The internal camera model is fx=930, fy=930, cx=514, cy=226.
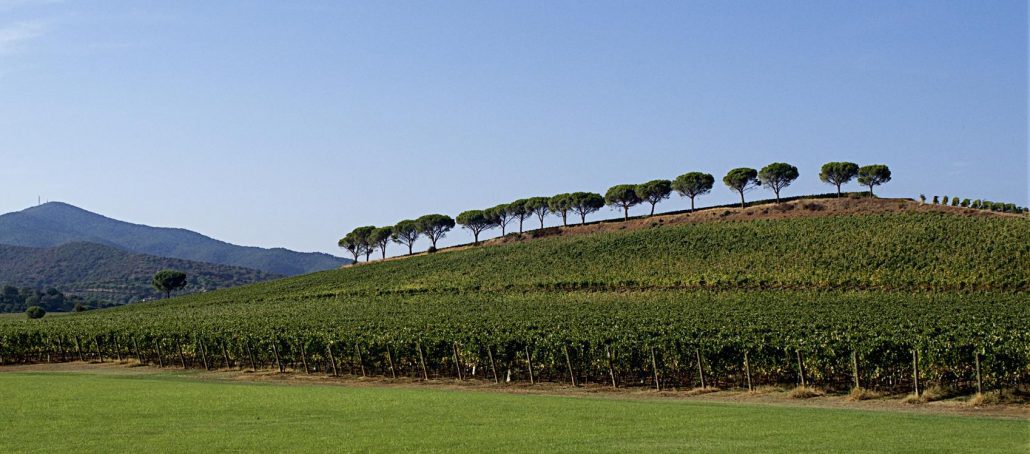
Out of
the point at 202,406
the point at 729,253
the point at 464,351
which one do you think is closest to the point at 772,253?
the point at 729,253

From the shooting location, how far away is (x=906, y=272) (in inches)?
3305

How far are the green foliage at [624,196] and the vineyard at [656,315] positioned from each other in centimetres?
1845

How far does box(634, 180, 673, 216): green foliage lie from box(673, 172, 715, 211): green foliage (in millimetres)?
2103

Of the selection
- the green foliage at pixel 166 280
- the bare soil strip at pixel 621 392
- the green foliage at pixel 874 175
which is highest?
the green foliage at pixel 874 175

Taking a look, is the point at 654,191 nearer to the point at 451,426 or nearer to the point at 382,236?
the point at 382,236

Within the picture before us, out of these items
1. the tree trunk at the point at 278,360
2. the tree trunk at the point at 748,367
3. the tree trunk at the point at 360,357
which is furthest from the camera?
the tree trunk at the point at 278,360

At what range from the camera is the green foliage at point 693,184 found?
141875 millimetres

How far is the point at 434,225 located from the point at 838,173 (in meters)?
68.1

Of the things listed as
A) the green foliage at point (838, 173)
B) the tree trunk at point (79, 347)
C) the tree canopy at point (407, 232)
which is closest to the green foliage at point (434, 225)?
the tree canopy at point (407, 232)

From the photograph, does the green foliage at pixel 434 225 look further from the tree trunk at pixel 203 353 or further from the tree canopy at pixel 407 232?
the tree trunk at pixel 203 353

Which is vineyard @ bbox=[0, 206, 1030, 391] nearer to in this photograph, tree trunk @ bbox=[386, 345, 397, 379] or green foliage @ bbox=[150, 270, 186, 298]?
tree trunk @ bbox=[386, 345, 397, 379]

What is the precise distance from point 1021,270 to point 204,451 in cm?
Answer: 7774

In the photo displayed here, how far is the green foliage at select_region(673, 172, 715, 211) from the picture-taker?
465ft

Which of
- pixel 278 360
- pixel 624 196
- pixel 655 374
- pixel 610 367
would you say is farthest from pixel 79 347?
pixel 624 196
